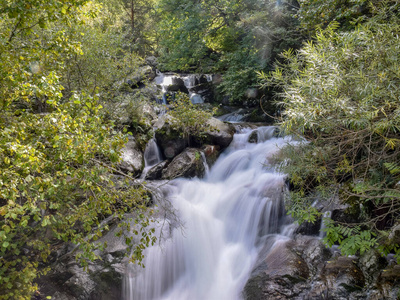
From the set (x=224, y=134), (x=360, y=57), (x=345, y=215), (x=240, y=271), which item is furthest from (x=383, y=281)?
(x=224, y=134)

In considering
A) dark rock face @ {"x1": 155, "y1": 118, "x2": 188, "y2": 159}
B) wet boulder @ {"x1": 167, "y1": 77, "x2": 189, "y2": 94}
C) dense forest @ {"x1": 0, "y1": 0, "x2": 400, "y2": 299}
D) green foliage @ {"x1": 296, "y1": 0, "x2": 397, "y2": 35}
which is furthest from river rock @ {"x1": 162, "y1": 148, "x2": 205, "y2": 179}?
wet boulder @ {"x1": 167, "y1": 77, "x2": 189, "y2": 94}

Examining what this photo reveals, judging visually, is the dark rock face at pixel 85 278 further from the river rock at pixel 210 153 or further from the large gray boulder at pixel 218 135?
the large gray boulder at pixel 218 135

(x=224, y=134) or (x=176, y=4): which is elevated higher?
(x=176, y=4)

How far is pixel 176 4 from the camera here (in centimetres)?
1445

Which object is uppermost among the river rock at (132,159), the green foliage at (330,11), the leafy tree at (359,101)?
the green foliage at (330,11)

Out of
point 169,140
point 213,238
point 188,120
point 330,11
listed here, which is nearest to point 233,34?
point 188,120

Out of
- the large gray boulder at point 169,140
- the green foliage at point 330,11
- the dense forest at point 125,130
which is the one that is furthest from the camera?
the large gray boulder at point 169,140

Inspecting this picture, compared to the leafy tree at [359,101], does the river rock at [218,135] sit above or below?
below

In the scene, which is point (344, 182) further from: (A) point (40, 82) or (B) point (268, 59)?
(B) point (268, 59)

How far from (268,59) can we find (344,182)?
746 cm

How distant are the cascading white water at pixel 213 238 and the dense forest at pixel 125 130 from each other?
0.61m

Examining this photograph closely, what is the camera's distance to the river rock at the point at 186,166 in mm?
8414

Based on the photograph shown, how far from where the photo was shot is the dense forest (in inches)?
121

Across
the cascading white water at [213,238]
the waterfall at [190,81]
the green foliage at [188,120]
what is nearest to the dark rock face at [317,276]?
the cascading white water at [213,238]
